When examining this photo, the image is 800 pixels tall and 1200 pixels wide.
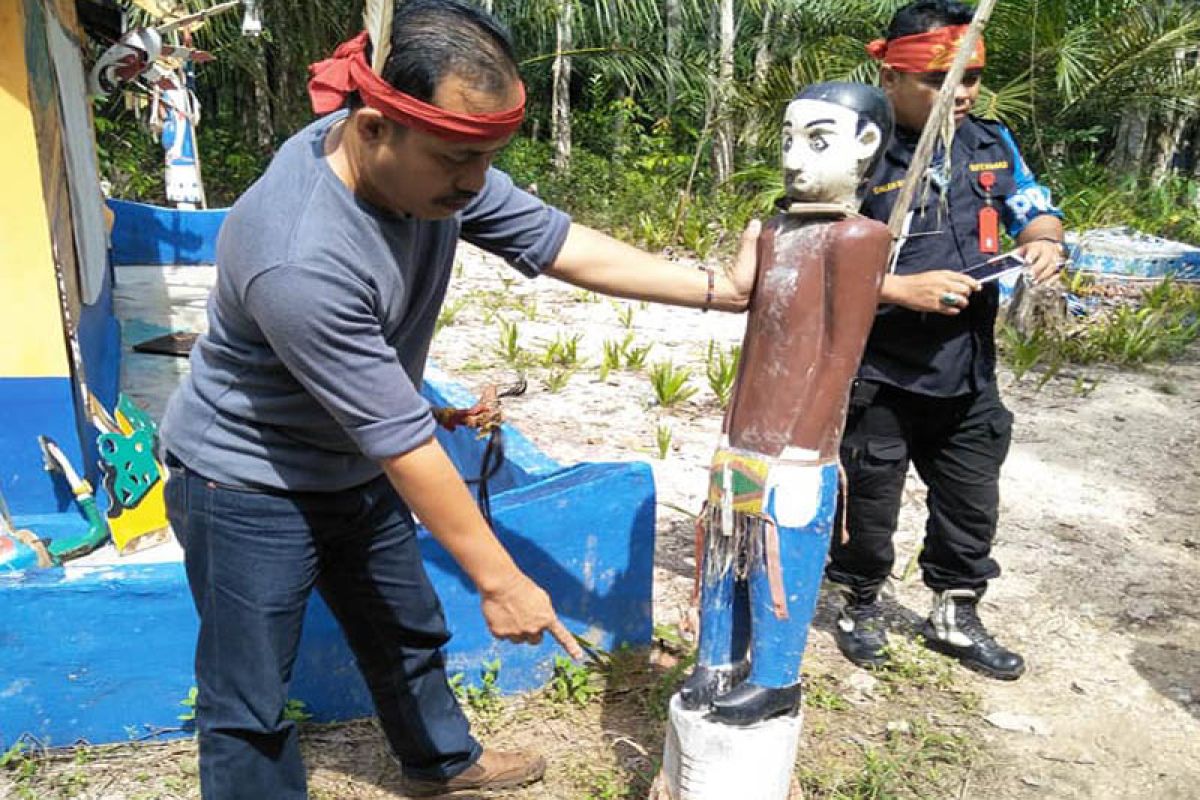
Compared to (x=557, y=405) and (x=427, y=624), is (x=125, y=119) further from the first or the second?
(x=427, y=624)

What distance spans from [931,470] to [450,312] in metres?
4.14

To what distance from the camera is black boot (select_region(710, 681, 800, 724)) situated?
2121mm

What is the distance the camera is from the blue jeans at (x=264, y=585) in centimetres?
198

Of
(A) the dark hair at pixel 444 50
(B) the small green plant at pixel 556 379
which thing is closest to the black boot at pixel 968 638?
(A) the dark hair at pixel 444 50

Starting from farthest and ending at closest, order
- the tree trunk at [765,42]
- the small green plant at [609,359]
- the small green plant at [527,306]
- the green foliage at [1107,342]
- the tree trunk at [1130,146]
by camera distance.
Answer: the tree trunk at [1130,146], the tree trunk at [765,42], the small green plant at [527,306], the green foliage at [1107,342], the small green plant at [609,359]

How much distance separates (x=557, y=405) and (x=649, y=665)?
8.01 ft

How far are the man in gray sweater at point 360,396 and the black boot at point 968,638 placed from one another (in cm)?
142

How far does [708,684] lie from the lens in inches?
86.5

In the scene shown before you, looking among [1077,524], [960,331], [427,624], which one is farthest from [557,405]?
[427,624]

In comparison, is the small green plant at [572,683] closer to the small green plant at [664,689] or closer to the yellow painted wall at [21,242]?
the small green plant at [664,689]

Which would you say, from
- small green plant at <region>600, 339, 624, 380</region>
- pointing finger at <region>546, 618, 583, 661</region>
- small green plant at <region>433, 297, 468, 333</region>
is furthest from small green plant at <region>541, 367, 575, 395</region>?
pointing finger at <region>546, 618, 583, 661</region>

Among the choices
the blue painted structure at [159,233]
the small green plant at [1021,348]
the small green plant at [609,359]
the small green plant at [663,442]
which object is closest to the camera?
the small green plant at [663,442]

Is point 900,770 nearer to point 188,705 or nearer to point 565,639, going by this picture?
point 565,639

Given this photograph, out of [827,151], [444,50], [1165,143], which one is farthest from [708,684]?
[1165,143]
